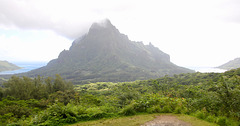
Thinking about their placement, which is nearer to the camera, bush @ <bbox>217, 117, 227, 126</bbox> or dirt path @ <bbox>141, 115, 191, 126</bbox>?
bush @ <bbox>217, 117, 227, 126</bbox>

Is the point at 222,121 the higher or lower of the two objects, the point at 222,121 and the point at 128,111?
the higher

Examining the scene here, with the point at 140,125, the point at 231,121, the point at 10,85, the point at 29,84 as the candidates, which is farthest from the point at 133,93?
the point at 10,85

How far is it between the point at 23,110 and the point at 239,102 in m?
18.2

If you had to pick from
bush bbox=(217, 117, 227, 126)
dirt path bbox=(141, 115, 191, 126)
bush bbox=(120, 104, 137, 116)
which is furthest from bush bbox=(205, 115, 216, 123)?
bush bbox=(120, 104, 137, 116)

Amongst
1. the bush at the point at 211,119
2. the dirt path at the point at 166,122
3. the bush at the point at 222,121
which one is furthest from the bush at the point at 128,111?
the bush at the point at 222,121

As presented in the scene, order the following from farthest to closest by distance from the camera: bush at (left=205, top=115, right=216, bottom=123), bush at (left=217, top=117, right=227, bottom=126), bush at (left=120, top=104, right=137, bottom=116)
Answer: bush at (left=120, top=104, right=137, bottom=116)
bush at (left=205, top=115, right=216, bottom=123)
bush at (left=217, top=117, right=227, bottom=126)

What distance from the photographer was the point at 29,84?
31.7 metres

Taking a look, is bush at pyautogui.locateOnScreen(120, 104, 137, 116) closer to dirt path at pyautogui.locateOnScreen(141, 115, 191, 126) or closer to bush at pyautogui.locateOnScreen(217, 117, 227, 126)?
dirt path at pyautogui.locateOnScreen(141, 115, 191, 126)

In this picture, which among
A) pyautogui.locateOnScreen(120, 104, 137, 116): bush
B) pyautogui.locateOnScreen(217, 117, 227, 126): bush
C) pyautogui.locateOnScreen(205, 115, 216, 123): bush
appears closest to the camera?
pyautogui.locateOnScreen(217, 117, 227, 126): bush

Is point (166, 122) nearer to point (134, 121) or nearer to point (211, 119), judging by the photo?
point (134, 121)

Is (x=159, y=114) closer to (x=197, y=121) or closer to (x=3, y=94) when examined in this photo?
(x=197, y=121)

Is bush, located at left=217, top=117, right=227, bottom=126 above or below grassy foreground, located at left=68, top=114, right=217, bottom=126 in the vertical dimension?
above

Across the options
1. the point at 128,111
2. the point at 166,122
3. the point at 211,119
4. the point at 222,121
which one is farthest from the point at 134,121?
the point at 222,121

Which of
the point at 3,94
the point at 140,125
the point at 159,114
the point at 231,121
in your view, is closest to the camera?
the point at 231,121
